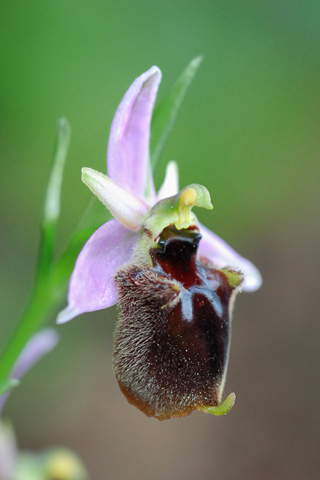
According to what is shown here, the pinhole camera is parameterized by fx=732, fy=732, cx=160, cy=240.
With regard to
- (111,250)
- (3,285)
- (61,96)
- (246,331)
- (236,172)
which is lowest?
(246,331)

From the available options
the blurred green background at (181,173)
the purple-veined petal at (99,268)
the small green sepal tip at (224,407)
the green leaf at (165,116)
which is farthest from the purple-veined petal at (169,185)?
the blurred green background at (181,173)

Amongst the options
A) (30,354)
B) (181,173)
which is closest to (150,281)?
(30,354)

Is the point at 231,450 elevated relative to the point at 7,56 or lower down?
lower down

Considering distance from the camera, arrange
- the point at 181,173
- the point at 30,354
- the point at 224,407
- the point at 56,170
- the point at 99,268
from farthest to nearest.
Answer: the point at 181,173 < the point at 30,354 < the point at 56,170 < the point at 99,268 < the point at 224,407

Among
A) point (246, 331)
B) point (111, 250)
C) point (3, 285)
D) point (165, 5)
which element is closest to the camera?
point (111, 250)

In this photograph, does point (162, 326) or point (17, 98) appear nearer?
point (162, 326)

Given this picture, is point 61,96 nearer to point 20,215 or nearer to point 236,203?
point 20,215

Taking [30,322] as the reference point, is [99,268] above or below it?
above

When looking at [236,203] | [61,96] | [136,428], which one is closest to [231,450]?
[136,428]

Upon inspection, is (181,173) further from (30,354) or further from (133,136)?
(133,136)
